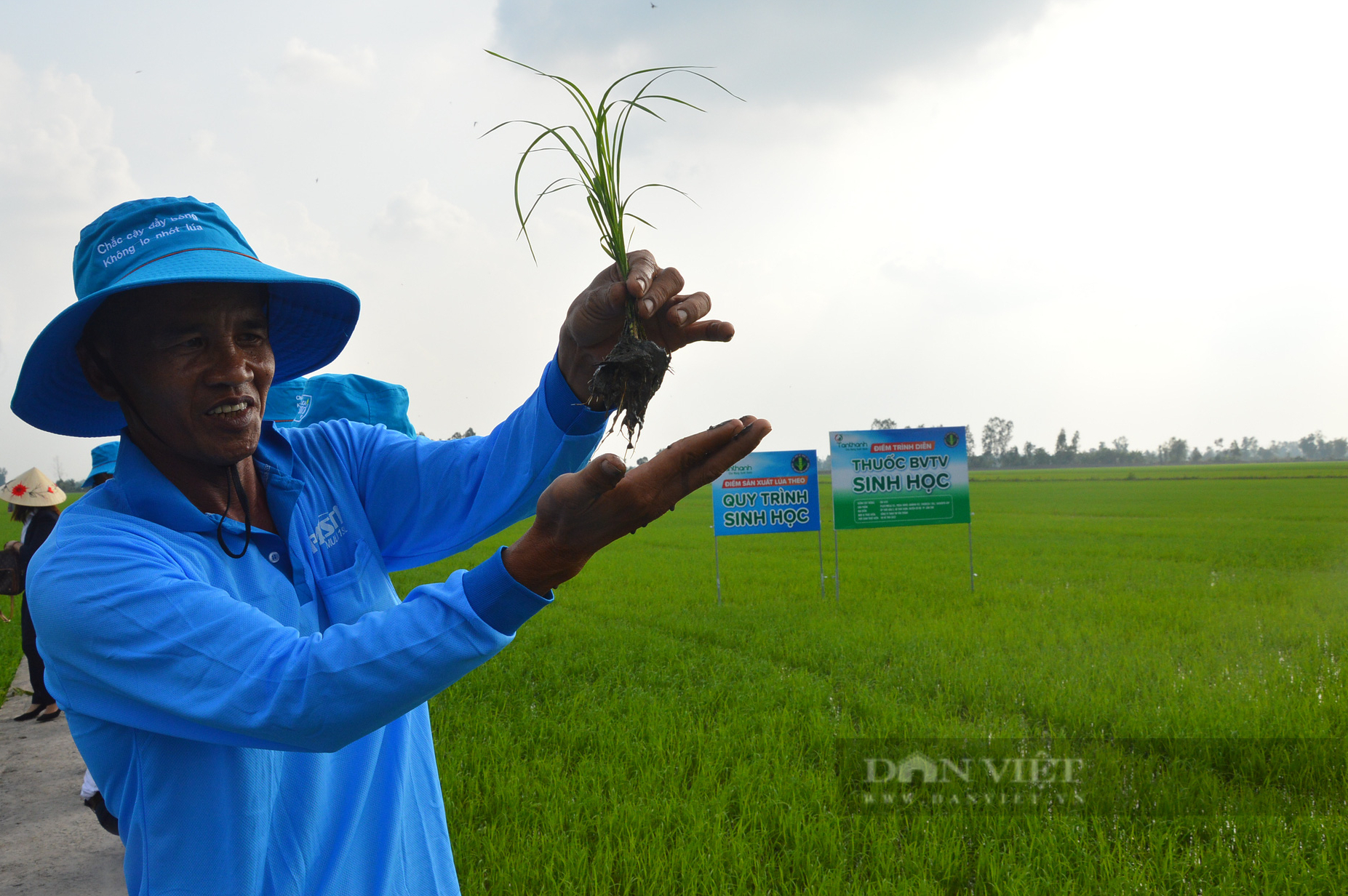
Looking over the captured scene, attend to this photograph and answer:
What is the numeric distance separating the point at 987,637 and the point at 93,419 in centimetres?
710

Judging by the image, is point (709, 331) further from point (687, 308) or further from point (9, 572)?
point (9, 572)

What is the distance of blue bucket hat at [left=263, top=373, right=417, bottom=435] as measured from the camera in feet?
9.27

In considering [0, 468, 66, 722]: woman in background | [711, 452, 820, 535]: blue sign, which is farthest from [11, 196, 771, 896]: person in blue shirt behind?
[711, 452, 820, 535]: blue sign

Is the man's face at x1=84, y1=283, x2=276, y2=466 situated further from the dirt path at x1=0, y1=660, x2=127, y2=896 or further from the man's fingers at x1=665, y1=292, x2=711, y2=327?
the dirt path at x1=0, y1=660, x2=127, y2=896

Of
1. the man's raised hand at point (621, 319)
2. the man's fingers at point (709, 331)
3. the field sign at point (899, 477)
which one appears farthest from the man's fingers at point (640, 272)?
the field sign at point (899, 477)

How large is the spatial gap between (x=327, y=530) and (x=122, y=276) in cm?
61

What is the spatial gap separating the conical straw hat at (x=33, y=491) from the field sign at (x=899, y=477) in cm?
803

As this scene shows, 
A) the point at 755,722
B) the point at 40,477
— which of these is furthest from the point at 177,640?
the point at 40,477

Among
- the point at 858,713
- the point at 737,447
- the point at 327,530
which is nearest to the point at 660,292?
the point at 737,447

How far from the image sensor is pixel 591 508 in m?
1.18

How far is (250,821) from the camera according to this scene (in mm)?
1246

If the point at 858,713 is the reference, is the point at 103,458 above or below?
above

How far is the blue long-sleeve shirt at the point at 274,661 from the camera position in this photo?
1.05 metres

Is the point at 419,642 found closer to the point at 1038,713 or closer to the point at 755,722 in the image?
the point at 755,722
